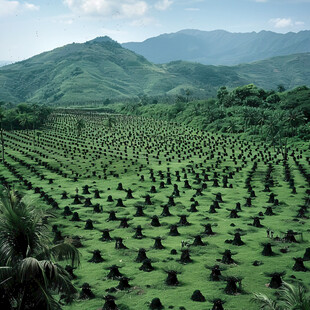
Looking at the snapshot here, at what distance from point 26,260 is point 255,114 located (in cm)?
12580

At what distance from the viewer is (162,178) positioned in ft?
208

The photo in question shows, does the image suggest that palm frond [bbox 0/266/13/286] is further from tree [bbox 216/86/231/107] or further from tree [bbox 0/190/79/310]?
tree [bbox 216/86/231/107]

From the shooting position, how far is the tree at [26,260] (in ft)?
44.6

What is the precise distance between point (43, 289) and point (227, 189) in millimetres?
44105

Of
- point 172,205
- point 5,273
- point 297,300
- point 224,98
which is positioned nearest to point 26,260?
point 5,273

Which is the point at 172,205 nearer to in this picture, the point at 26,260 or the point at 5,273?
the point at 5,273

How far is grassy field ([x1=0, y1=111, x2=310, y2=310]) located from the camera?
24469mm

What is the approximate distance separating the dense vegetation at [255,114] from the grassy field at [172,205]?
27.7 feet

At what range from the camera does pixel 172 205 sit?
45.9 meters

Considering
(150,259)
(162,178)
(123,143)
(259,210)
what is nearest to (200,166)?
(162,178)

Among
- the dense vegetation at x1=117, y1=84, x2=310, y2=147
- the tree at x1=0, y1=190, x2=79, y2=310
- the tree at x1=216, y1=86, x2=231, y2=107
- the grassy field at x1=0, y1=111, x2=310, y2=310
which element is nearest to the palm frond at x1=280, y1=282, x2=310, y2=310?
the grassy field at x1=0, y1=111, x2=310, y2=310

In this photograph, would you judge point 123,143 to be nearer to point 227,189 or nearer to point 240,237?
point 227,189

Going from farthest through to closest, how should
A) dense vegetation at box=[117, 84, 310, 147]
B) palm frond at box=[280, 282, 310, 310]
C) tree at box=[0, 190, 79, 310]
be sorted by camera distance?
dense vegetation at box=[117, 84, 310, 147] < tree at box=[0, 190, 79, 310] < palm frond at box=[280, 282, 310, 310]

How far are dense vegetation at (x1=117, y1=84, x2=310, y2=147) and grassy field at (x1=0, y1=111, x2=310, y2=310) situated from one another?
8.45 metres
